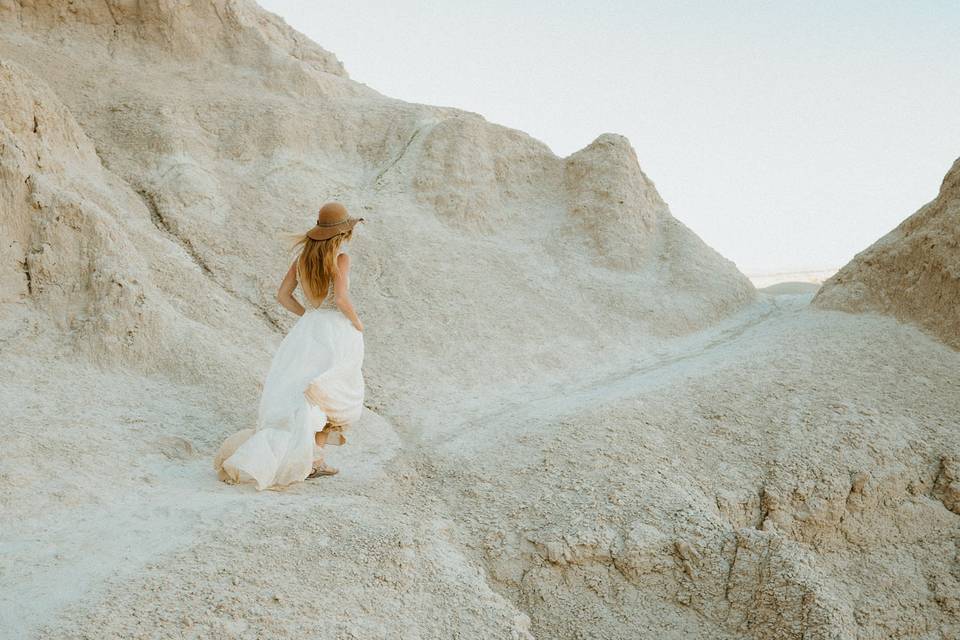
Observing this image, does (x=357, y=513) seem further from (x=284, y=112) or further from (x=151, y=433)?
(x=284, y=112)

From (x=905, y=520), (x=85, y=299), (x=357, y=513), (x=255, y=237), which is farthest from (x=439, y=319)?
(x=905, y=520)

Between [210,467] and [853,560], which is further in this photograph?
[853,560]

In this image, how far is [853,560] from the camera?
5.51 m

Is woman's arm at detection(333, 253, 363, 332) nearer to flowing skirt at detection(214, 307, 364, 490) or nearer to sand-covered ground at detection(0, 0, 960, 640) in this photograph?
flowing skirt at detection(214, 307, 364, 490)

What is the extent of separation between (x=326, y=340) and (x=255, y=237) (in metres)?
4.33

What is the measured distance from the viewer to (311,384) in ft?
15.3

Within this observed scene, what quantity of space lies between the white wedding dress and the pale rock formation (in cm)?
662

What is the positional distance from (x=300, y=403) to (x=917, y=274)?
737 cm

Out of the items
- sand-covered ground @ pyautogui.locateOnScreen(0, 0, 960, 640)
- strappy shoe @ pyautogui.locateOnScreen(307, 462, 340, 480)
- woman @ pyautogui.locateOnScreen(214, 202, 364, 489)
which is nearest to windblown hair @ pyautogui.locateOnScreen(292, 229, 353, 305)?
woman @ pyautogui.locateOnScreen(214, 202, 364, 489)

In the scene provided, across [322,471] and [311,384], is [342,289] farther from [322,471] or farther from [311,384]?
[322,471]

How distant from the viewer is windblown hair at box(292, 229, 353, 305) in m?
4.85

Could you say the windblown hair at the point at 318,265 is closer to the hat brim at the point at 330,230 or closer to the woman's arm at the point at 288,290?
the hat brim at the point at 330,230

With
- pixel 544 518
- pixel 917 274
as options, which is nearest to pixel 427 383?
pixel 544 518

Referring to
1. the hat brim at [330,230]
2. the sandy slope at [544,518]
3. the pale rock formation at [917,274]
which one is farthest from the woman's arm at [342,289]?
the pale rock formation at [917,274]
